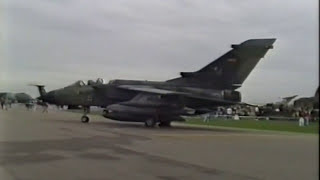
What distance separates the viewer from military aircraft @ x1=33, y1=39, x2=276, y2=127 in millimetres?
23094

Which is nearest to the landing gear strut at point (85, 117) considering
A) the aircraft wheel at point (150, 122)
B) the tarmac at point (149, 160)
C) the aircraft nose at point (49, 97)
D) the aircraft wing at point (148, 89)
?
the aircraft nose at point (49, 97)

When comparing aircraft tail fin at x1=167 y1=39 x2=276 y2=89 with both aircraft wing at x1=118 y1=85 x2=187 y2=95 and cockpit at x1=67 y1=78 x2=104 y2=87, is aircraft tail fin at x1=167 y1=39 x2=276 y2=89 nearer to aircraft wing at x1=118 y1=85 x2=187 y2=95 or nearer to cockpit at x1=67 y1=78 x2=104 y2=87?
aircraft wing at x1=118 y1=85 x2=187 y2=95

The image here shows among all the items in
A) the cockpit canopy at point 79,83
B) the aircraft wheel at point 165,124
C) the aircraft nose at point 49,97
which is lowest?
the aircraft wheel at point 165,124

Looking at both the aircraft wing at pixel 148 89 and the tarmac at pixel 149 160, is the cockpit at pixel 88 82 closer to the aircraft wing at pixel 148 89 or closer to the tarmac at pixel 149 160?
the aircraft wing at pixel 148 89

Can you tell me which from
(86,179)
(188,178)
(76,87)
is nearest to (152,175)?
(188,178)

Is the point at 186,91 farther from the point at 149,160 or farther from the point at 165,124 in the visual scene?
the point at 149,160

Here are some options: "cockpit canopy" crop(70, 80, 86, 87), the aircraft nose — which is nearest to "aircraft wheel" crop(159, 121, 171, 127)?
"cockpit canopy" crop(70, 80, 86, 87)

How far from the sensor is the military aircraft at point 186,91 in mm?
23094

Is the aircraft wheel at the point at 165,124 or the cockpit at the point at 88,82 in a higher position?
the cockpit at the point at 88,82

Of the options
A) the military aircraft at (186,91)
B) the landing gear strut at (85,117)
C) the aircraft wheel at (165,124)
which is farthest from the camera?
the landing gear strut at (85,117)

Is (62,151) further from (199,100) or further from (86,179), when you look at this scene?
(199,100)

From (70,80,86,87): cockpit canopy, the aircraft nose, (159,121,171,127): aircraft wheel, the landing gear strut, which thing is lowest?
(159,121,171,127): aircraft wheel

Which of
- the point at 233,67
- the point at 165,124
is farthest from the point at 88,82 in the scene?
the point at 233,67

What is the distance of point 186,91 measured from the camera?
940 inches
